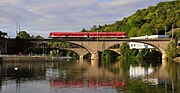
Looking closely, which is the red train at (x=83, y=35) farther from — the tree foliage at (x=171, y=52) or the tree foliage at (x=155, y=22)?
the tree foliage at (x=155, y=22)

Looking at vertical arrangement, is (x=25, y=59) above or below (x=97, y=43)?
below

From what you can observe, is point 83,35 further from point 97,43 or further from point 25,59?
point 25,59

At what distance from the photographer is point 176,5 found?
655 feet

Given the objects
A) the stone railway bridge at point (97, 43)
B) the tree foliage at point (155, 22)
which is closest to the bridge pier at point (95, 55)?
the stone railway bridge at point (97, 43)

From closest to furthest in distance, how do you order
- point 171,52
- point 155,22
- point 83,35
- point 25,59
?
point 25,59
point 171,52
point 83,35
point 155,22

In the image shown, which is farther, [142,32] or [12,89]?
A: [142,32]

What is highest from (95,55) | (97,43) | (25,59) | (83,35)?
(83,35)

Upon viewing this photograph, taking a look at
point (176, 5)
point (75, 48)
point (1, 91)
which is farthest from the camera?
point (176, 5)

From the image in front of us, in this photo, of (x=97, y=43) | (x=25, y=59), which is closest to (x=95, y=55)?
(x=97, y=43)

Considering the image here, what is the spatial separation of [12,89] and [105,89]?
10205mm

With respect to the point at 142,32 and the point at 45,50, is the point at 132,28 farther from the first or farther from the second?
the point at 45,50

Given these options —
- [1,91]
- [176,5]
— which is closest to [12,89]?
[1,91]

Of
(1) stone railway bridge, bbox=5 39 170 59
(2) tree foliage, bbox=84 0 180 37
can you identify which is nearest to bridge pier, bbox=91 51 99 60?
(1) stone railway bridge, bbox=5 39 170 59

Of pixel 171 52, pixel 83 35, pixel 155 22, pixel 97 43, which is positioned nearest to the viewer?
pixel 171 52
